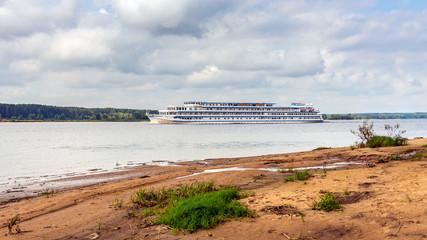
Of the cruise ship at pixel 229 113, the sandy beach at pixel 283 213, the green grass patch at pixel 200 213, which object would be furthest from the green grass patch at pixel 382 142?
the cruise ship at pixel 229 113

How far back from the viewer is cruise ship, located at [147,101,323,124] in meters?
103

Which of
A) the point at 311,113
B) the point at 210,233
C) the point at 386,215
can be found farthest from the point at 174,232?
the point at 311,113

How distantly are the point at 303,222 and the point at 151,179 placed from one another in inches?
298

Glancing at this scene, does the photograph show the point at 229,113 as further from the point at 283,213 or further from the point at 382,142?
the point at 283,213

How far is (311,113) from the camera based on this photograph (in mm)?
114312

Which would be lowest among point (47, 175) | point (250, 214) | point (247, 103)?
point (47, 175)

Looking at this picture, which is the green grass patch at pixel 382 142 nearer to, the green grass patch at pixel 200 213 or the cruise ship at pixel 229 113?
the green grass patch at pixel 200 213

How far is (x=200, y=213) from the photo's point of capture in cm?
595

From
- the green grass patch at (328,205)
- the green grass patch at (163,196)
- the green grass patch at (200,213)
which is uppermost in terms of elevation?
the green grass patch at (328,205)

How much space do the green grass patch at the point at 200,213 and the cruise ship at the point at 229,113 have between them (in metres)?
95.3

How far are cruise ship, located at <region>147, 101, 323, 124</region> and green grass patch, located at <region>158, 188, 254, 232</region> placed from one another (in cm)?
9529

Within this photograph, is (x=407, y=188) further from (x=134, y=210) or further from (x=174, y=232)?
(x=134, y=210)

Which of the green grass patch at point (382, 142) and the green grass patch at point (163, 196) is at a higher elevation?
the green grass patch at point (382, 142)

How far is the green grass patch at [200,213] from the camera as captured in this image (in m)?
5.71
